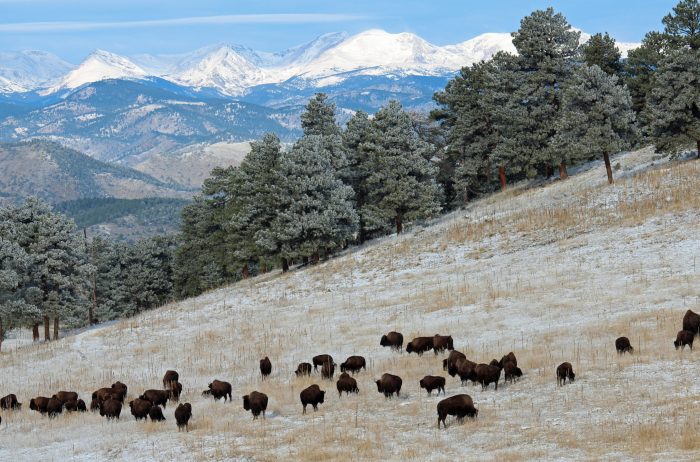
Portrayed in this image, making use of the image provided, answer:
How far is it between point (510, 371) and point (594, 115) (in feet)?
127

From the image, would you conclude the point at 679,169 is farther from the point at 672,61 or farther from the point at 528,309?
the point at 528,309

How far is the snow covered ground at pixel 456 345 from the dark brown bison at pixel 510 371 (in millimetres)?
285

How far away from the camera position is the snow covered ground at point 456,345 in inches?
639

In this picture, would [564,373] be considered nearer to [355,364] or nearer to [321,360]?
[355,364]

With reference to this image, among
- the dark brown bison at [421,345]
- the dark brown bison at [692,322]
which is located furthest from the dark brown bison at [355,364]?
the dark brown bison at [692,322]

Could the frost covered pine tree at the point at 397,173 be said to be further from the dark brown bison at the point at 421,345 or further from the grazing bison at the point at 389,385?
the grazing bison at the point at 389,385

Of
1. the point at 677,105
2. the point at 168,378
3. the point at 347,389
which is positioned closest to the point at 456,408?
the point at 347,389

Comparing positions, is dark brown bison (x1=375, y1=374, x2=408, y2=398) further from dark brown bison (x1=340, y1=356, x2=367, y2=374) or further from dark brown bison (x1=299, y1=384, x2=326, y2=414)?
dark brown bison (x1=340, y1=356, x2=367, y2=374)

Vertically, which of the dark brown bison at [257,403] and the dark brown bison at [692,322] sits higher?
the dark brown bison at [692,322]

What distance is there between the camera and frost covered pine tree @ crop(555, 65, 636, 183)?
5366cm

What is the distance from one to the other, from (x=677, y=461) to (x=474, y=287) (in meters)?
23.1

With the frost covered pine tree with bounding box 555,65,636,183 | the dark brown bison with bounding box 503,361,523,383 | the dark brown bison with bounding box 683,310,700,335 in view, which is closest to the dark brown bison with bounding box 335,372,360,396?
the dark brown bison with bounding box 503,361,523,383

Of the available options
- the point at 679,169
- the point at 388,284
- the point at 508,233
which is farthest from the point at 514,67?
the point at 388,284

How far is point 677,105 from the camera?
52.8m
